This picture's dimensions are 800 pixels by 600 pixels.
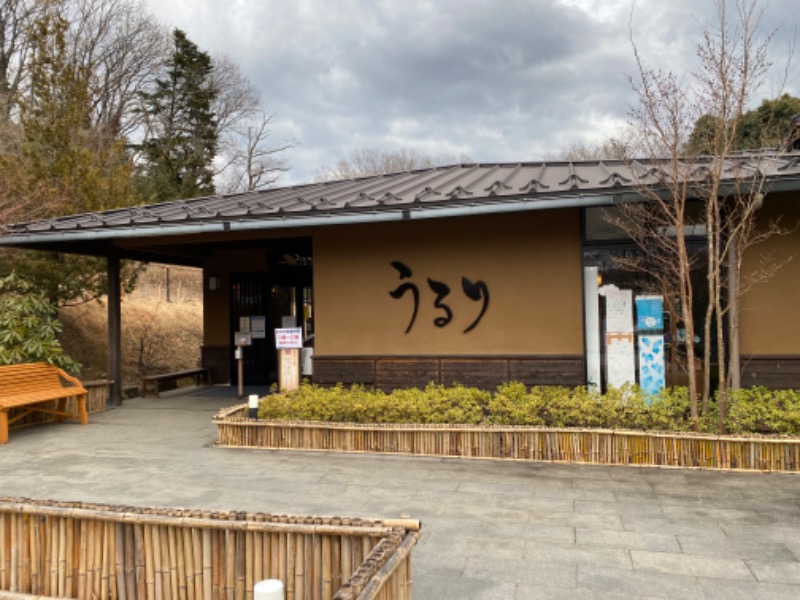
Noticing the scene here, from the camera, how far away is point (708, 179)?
5.91 meters

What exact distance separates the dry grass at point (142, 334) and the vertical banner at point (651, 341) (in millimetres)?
11340

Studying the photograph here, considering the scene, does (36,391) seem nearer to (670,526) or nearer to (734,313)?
(670,526)

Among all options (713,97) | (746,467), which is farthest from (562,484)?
(713,97)

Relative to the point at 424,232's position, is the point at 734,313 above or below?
below

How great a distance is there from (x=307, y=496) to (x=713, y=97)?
556cm

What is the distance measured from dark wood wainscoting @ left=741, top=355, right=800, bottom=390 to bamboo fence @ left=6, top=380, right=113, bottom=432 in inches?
355

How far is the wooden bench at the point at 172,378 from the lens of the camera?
1093cm

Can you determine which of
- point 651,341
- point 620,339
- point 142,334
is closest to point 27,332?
point 142,334

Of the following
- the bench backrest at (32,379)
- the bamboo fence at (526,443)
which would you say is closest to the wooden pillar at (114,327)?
the bench backrest at (32,379)

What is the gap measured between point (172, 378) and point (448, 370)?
21.0ft

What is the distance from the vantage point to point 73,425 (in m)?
8.19

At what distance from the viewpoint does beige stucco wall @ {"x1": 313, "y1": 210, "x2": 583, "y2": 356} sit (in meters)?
7.30

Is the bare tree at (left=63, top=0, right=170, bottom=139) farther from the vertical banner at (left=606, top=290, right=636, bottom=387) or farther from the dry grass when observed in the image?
the vertical banner at (left=606, top=290, right=636, bottom=387)

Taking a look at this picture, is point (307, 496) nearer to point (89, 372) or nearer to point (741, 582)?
point (741, 582)
